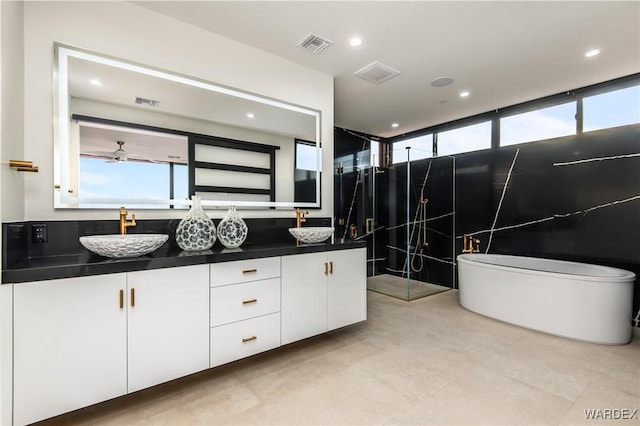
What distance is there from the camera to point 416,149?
480 cm

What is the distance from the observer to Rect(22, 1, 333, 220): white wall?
1757mm

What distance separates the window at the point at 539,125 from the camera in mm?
3470

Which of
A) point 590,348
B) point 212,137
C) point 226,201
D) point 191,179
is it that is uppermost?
point 212,137

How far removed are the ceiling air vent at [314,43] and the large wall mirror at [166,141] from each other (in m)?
0.54

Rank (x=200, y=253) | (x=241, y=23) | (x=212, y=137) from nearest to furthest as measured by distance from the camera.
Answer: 1. (x=200, y=253)
2. (x=241, y=23)
3. (x=212, y=137)

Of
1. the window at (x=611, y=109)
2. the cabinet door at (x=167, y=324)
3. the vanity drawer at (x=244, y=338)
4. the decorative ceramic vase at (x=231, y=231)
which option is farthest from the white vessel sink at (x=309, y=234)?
the window at (x=611, y=109)

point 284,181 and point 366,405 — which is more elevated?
point 284,181

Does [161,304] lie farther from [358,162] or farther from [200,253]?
[358,162]

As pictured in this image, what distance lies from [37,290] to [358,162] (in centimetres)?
430

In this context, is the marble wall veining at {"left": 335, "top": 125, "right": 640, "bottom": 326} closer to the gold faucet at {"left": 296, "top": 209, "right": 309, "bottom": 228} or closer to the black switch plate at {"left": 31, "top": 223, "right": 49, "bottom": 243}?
the gold faucet at {"left": 296, "top": 209, "right": 309, "bottom": 228}

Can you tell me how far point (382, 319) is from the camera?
10.4 feet

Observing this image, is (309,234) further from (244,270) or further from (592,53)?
(592,53)

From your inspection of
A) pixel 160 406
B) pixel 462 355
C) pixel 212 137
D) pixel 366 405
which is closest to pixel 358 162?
pixel 212 137

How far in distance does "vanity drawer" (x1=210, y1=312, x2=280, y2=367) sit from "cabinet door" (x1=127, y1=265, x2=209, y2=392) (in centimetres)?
7
